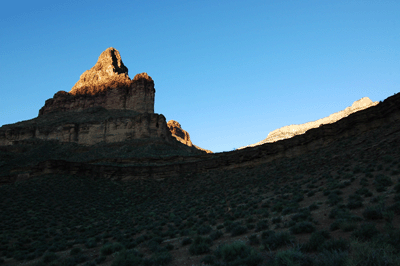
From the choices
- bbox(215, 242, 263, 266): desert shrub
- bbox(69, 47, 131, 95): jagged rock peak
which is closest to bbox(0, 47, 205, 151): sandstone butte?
bbox(69, 47, 131, 95): jagged rock peak

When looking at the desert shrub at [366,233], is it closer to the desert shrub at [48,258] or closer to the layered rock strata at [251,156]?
the desert shrub at [48,258]

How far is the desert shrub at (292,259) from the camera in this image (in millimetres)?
5421

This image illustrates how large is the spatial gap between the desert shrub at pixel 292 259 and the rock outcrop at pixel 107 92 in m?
62.8

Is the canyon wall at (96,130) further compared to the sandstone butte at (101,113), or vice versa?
the sandstone butte at (101,113)

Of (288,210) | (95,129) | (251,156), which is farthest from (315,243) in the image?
(95,129)

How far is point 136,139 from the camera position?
175 ft

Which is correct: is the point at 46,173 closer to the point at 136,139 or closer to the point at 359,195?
the point at 136,139

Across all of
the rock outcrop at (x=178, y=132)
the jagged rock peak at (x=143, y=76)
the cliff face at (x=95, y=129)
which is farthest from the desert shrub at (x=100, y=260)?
the rock outcrop at (x=178, y=132)

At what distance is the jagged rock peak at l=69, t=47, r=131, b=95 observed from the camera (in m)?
74.7

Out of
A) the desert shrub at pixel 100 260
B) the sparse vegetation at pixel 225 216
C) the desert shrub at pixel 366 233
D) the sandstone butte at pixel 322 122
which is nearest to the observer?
the desert shrub at pixel 366 233

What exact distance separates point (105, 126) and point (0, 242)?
4581 cm

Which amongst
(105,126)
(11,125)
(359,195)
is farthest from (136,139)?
(359,195)

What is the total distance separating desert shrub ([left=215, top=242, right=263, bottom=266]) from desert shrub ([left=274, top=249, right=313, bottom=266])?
0.69 m

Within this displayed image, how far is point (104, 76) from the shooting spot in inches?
3142
